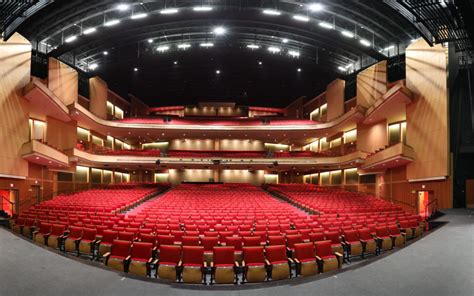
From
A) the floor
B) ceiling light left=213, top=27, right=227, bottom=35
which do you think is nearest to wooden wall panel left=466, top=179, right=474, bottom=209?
the floor

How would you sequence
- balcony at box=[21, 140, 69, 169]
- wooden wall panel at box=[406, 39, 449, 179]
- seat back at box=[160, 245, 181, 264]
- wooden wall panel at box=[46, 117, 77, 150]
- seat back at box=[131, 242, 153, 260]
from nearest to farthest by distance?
seat back at box=[160, 245, 181, 264], seat back at box=[131, 242, 153, 260], wooden wall panel at box=[406, 39, 449, 179], balcony at box=[21, 140, 69, 169], wooden wall panel at box=[46, 117, 77, 150]

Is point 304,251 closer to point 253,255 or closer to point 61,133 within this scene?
point 253,255

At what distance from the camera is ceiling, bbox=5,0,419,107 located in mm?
13891

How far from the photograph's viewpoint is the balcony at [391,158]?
1317 cm

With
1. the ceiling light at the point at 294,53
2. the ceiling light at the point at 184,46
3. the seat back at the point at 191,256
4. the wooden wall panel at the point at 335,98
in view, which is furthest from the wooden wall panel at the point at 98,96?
the seat back at the point at 191,256

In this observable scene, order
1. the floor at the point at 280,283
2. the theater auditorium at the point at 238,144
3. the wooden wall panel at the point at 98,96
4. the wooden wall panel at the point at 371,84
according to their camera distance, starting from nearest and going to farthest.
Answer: the floor at the point at 280,283 → the theater auditorium at the point at 238,144 → the wooden wall panel at the point at 371,84 → the wooden wall panel at the point at 98,96

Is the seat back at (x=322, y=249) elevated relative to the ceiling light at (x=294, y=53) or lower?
lower

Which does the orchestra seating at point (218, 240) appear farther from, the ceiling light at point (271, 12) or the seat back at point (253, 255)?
the ceiling light at point (271, 12)

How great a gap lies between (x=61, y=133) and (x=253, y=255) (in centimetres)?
1686

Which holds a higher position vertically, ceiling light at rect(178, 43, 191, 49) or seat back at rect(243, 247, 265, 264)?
ceiling light at rect(178, 43, 191, 49)

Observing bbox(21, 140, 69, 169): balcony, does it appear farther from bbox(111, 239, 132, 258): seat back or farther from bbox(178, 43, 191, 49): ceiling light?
bbox(111, 239, 132, 258): seat back

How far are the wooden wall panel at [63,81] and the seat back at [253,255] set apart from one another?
15.6m

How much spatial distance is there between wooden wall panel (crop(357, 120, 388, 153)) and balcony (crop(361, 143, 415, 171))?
1.63m

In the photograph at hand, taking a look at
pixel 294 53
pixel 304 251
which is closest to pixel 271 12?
pixel 294 53
